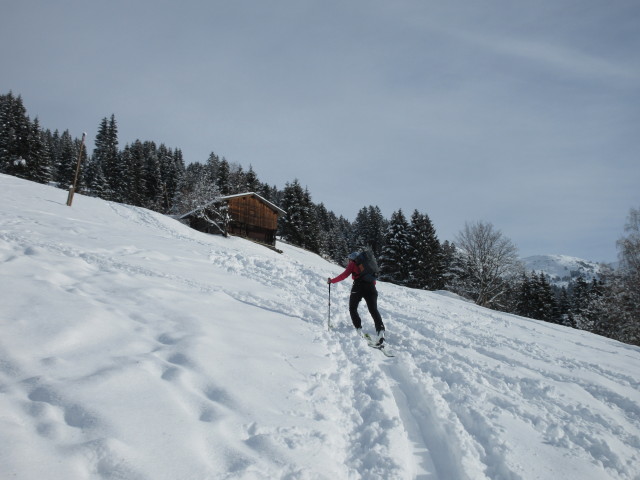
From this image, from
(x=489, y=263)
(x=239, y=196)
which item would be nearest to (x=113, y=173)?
(x=239, y=196)

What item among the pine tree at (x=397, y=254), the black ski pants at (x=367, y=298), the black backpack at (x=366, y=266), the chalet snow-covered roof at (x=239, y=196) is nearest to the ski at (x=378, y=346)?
the black ski pants at (x=367, y=298)

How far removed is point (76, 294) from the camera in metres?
5.20

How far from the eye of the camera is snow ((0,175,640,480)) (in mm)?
2646

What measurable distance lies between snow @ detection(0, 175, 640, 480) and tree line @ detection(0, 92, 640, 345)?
720 inches

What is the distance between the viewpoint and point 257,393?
12.2 feet

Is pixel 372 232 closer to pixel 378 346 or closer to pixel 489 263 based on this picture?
pixel 489 263

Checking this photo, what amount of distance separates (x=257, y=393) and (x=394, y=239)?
4000 cm

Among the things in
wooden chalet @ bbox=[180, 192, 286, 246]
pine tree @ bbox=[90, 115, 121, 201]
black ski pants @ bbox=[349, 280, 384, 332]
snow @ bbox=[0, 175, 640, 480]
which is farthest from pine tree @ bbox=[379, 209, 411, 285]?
pine tree @ bbox=[90, 115, 121, 201]

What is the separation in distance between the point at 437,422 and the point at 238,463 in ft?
8.38

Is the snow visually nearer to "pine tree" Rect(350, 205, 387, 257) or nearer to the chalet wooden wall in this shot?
the chalet wooden wall

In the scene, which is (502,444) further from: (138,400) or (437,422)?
(138,400)

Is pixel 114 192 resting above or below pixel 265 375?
above

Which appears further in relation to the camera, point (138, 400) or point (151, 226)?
point (151, 226)

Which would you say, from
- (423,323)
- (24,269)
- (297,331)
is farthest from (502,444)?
(24,269)
